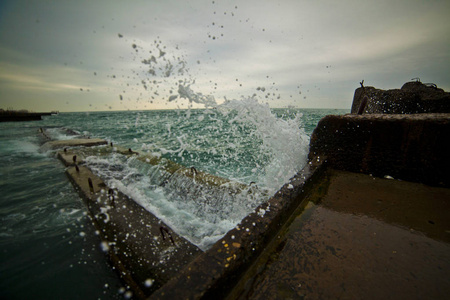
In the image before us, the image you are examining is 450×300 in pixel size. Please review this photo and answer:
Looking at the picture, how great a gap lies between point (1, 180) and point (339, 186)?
7.30 m

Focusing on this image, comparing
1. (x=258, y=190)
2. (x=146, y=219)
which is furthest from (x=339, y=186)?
(x=146, y=219)

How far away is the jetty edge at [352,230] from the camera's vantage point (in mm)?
936

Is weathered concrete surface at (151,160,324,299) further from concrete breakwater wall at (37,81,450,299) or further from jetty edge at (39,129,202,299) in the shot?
jetty edge at (39,129,202,299)

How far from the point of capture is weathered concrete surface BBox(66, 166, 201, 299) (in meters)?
1.49

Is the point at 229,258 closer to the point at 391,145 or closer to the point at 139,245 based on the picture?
the point at 139,245

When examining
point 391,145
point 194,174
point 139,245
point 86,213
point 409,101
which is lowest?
point 86,213

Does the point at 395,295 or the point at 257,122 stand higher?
the point at 257,122

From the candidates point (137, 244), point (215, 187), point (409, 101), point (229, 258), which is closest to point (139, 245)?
point (137, 244)

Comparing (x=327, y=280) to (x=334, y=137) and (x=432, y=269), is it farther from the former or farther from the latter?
(x=334, y=137)

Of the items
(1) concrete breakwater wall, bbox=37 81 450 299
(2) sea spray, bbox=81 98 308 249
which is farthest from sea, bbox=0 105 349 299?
(1) concrete breakwater wall, bbox=37 81 450 299

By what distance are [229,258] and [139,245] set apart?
1.21 metres

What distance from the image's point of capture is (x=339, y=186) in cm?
205

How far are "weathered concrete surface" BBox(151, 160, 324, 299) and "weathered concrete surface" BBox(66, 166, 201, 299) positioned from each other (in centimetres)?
67

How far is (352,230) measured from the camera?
4.45ft
